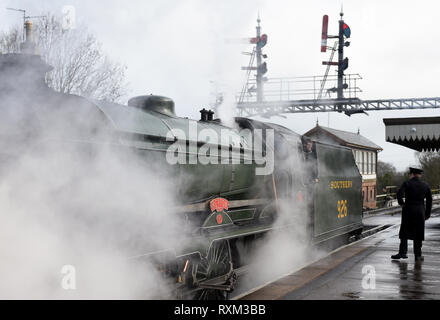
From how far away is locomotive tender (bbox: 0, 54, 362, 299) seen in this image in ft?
14.8

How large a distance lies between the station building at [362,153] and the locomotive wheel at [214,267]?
1078 inches

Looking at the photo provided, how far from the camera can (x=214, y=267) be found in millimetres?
6480

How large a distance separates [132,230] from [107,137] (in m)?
1.00

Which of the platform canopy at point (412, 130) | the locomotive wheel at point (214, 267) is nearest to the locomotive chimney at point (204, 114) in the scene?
the locomotive wheel at point (214, 267)

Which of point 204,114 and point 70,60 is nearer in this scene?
point 204,114

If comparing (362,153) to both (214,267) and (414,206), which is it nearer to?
(414,206)

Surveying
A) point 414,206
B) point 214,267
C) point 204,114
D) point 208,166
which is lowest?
point 214,267

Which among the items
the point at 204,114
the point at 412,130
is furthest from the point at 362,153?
the point at 204,114

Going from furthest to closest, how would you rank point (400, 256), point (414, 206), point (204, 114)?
point (400, 256)
point (414, 206)
point (204, 114)

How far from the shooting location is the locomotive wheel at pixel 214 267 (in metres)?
6.17

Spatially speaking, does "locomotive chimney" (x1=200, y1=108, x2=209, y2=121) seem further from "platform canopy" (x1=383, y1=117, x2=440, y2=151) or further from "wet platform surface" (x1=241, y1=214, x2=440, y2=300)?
"platform canopy" (x1=383, y1=117, x2=440, y2=151)

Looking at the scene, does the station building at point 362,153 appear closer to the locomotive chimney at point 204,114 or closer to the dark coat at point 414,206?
the dark coat at point 414,206

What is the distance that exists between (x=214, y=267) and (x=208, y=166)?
51.3 inches
